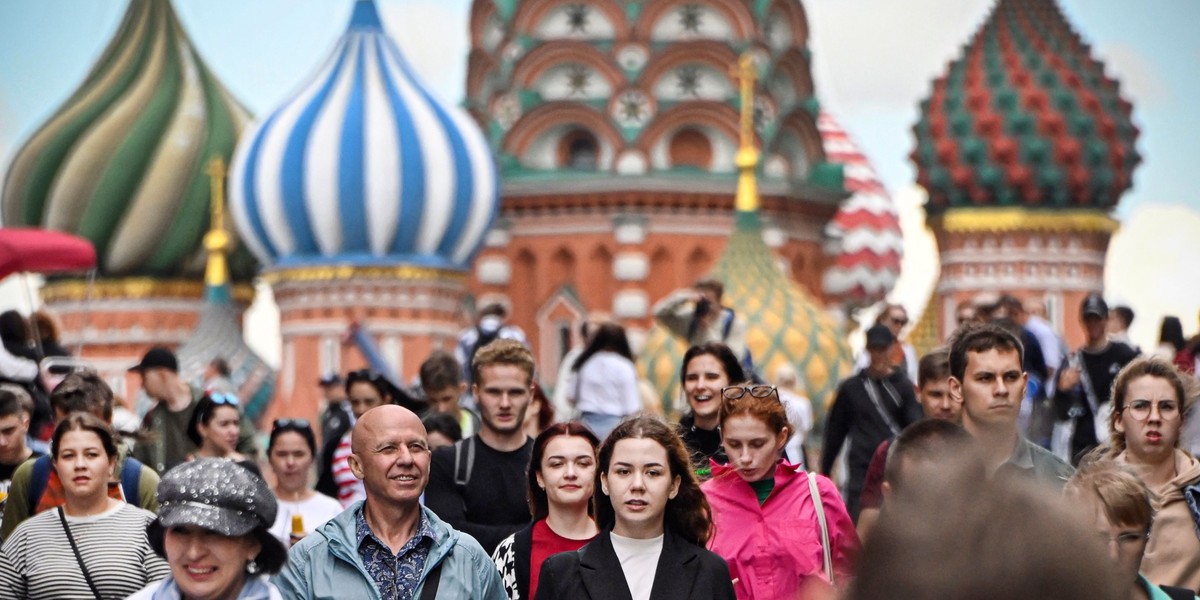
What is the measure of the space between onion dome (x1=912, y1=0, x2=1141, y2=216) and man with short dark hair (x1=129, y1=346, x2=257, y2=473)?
73.6 feet

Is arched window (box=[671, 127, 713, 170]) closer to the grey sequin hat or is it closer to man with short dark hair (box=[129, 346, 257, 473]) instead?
man with short dark hair (box=[129, 346, 257, 473])

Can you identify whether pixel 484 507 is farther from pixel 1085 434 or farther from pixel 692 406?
pixel 1085 434

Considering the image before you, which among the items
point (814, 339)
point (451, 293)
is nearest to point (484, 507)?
point (814, 339)

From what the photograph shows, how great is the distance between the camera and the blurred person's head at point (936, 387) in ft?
22.2

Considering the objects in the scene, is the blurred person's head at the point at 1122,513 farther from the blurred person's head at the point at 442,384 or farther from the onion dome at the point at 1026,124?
the onion dome at the point at 1026,124

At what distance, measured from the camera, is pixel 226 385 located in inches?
564

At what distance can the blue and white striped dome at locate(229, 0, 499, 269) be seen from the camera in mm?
27453

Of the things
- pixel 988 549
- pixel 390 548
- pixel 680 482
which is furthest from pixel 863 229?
pixel 988 549

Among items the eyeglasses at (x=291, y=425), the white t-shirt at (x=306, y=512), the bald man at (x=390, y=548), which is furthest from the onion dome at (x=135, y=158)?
the bald man at (x=390, y=548)

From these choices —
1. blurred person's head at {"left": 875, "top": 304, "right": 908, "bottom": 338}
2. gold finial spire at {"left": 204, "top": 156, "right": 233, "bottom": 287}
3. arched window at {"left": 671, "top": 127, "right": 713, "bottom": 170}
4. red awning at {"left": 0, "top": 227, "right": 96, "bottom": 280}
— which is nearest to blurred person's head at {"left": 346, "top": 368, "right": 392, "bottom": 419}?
blurred person's head at {"left": 875, "top": 304, "right": 908, "bottom": 338}

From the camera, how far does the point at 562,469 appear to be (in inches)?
212

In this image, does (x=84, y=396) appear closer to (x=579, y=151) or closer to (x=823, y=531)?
(x=823, y=531)

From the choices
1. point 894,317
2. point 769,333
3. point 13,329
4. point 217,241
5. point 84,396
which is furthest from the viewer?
point 217,241

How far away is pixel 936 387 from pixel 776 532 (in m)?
1.74
